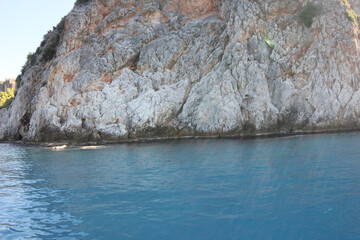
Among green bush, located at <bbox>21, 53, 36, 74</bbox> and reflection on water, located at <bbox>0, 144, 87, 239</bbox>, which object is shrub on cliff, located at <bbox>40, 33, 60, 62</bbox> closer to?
green bush, located at <bbox>21, 53, 36, 74</bbox>

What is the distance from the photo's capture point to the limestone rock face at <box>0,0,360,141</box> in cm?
3300

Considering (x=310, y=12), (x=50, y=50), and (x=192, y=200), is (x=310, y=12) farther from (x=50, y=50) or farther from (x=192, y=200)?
(x=50, y=50)

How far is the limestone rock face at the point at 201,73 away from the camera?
108 feet

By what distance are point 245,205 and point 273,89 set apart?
27.8m

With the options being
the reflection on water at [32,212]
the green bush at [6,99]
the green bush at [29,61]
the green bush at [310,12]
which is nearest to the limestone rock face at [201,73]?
the green bush at [310,12]

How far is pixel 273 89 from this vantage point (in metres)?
34.1

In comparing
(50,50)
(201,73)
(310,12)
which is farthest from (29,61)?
(310,12)

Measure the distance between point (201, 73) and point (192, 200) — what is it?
29.2 metres

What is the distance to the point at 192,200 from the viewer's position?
9680 millimetres

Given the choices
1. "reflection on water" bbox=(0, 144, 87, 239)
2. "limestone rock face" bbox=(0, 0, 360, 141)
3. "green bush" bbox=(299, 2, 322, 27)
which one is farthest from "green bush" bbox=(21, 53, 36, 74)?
"green bush" bbox=(299, 2, 322, 27)

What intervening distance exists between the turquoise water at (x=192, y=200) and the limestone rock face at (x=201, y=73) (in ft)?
55.8

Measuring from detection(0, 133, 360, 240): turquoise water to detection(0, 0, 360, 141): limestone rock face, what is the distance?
55.8ft

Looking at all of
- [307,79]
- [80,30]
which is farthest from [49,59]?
[307,79]

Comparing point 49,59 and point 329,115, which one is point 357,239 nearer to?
point 329,115
